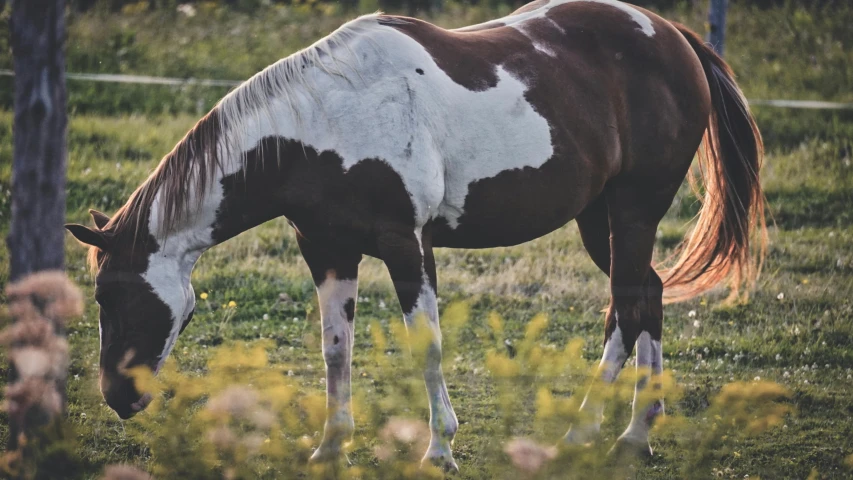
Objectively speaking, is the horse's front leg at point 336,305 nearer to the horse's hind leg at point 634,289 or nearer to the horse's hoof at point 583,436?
the horse's hind leg at point 634,289

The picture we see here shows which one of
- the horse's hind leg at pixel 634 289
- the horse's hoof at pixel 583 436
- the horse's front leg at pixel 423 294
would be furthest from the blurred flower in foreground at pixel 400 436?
the horse's hind leg at pixel 634 289

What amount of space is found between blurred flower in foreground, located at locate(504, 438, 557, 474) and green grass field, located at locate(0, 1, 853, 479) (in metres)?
0.15

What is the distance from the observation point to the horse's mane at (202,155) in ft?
12.1

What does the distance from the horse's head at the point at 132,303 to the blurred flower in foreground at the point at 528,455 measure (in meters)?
1.82

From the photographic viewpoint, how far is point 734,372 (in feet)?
17.5

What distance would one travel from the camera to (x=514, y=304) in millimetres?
6367

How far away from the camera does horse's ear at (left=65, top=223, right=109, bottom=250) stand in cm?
355

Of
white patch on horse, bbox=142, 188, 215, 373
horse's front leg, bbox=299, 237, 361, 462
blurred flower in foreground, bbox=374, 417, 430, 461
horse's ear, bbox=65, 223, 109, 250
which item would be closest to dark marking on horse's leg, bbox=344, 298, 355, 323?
horse's front leg, bbox=299, 237, 361, 462

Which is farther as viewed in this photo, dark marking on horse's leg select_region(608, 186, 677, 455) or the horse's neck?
dark marking on horse's leg select_region(608, 186, 677, 455)

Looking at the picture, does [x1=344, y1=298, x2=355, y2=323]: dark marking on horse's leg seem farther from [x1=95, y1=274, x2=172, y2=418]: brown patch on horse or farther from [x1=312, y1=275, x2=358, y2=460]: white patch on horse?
[x1=95, y1=274, x2=172, y2=418]: brown patch on horse

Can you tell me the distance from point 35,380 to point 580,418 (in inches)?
58.6

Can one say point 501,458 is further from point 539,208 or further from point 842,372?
point 842,372

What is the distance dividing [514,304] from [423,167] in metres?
2.81

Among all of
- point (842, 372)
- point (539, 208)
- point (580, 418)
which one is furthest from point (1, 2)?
point (580, 418)
